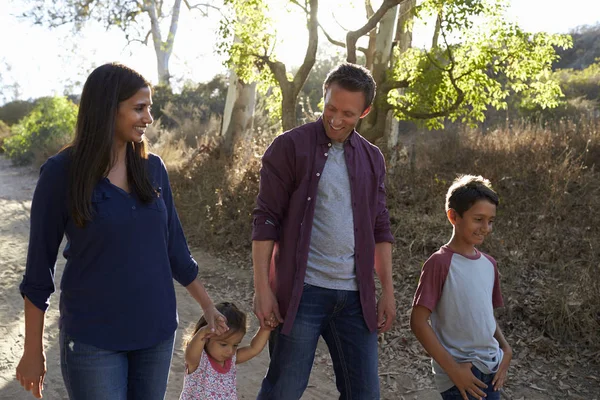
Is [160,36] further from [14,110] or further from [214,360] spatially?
[214,360]

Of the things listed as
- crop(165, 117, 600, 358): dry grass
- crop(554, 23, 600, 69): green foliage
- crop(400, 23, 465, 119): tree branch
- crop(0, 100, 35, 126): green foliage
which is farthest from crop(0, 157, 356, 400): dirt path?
crop(0, 100, 35, 126): green foliage

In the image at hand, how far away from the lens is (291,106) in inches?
403

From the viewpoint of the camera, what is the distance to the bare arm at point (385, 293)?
9.41 ft

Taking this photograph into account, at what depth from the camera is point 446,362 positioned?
8.68 ft

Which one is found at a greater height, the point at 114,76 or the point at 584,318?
the point at 114,76

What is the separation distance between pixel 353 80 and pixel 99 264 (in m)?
1.32

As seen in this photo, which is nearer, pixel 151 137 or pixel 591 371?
pixel 591 371

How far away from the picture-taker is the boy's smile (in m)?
2.80

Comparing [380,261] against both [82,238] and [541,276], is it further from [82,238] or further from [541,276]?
[541,276]

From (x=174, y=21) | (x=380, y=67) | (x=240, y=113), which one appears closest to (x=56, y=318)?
(x=380, y=67)

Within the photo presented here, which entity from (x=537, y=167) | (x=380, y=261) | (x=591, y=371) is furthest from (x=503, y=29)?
(x=380, y=261)

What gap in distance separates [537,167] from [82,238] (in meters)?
8.15

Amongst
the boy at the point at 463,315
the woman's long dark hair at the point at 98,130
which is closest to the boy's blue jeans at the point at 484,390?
the boy at the point at 463,315

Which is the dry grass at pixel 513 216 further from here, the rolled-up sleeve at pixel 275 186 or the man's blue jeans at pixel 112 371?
the man's blue jeans at pixel 112 371
